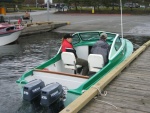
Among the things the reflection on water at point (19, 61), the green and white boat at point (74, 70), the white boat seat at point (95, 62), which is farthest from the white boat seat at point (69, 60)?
the reflection on water at point (19, 61)

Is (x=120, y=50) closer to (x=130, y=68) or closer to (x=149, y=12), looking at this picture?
(x=130, y=68)

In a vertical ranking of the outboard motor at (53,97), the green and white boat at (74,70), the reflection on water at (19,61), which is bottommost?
the reflection on water at (19,61)

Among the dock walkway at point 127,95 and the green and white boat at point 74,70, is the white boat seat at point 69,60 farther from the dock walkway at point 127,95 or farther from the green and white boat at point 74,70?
the dock walkway at point 127,95

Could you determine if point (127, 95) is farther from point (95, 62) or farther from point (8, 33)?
point (8, 33)

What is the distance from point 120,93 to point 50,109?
1.73 meters

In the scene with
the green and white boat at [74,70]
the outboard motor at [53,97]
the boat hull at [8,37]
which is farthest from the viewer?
the boat hull at [8,37]

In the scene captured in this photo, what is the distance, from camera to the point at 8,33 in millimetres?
19391

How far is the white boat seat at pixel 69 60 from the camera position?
315 inches

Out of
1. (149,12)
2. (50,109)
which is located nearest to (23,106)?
(50,109)

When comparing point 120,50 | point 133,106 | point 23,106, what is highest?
point 120,50

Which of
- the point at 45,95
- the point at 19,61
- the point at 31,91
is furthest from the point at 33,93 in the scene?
the point at 19,61

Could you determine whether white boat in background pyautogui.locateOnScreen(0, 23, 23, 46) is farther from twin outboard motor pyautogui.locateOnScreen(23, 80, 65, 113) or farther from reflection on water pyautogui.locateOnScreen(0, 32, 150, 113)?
twin outboard motor pyautogui.locateOnScreen(23, 80, 65, 113)

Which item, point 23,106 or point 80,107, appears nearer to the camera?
point 80,107

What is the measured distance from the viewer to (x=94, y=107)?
5195 mm
